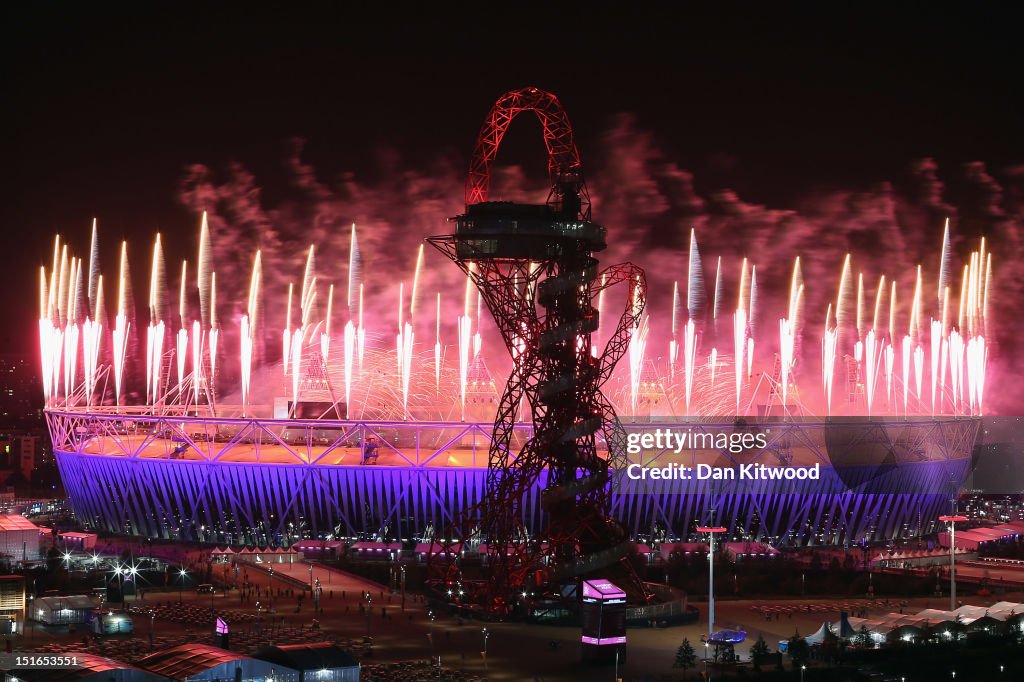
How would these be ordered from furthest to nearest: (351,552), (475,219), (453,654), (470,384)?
(470,384) → (351,552) → (475,219) → (453,654)

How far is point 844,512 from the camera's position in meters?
87.2

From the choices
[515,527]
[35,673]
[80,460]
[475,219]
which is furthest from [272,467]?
[35,673]

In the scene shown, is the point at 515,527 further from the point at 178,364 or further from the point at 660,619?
the point at 178,364

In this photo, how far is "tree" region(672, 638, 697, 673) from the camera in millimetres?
48594

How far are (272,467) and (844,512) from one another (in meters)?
35.8

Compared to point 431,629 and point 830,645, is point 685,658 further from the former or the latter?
point 431,629

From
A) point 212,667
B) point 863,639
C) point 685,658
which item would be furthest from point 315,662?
point 863,639

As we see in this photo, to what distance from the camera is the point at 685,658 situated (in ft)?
160

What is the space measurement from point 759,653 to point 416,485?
117 feet

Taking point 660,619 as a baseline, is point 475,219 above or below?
above

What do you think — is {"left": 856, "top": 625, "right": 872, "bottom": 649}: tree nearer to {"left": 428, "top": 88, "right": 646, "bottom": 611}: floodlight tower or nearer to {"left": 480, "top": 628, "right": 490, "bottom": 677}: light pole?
{"left": 428, "top": 88, "right": 646, "bottom": 611}: floodlight tower

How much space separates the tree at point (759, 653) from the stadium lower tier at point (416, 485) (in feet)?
95.5

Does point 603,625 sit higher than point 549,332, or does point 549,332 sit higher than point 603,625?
point 549,332

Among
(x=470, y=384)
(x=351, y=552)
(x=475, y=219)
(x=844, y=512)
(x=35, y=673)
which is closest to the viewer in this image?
(x=35, y=673)
